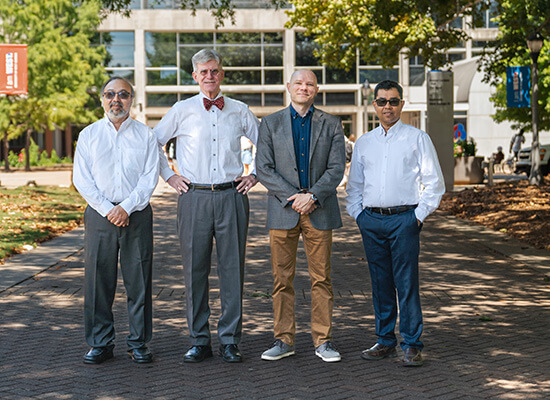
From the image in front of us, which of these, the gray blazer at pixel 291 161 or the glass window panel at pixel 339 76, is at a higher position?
the glass window panel at pixel 339 76

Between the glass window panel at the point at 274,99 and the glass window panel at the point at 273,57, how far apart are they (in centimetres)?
161

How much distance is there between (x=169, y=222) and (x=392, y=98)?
10739 millimetres

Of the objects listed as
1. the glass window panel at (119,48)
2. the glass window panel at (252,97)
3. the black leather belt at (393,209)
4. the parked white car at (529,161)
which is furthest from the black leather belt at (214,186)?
the glass window panel at (119,48)

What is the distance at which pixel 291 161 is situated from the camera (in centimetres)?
589

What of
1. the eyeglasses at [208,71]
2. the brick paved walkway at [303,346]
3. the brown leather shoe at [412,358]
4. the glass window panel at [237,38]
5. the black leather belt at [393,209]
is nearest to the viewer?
the brick paved walkway at [303,346]

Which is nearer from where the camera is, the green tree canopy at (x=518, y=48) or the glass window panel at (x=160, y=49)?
the green tree canopy at (x=518, y=48)

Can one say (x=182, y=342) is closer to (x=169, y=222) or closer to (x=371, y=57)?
(x=169, y=222)

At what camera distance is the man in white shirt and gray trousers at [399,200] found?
228 inches

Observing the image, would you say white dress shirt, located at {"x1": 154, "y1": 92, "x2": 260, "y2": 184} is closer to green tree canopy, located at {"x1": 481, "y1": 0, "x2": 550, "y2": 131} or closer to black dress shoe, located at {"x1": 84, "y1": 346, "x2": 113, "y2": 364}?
black dress shoe, located at {"x1": 84, "y1": 346, "x2": 113, "y2": 364}

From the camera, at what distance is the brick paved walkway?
5234mm

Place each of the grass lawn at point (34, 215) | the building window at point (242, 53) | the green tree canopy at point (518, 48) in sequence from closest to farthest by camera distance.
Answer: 1. the grass lawn at point (34, 215)
2. the green tree canopy at point (518, 48)
3. the building window at point (242, 53)

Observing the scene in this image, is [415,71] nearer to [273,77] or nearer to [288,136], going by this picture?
[273,77]

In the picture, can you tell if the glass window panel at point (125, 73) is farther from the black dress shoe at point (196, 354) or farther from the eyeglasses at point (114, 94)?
the black dress shoe at point (196, 354)

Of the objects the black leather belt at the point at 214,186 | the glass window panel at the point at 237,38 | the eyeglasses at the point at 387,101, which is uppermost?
the glass window panel at the point at 237,38
